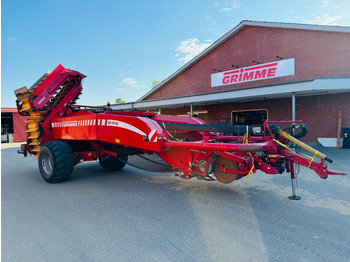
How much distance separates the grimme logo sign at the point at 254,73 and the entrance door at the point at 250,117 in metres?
2.08

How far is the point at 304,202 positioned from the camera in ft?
12.6

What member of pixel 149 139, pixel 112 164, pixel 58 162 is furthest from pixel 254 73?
pixel 58 162

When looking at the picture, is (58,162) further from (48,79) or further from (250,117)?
(250,117)

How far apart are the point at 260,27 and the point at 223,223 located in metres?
14.5

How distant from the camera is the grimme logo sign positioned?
13.4m

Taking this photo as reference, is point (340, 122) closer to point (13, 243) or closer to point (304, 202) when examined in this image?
point (304, 202)

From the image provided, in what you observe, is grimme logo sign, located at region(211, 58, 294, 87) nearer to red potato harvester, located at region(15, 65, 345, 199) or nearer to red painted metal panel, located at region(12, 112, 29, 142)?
red potato harvester, located at region(15, 65, 345, 199)

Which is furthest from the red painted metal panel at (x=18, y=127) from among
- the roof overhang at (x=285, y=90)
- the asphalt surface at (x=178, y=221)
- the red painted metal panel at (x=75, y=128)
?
the asphalt surface at (x=178, y=221)

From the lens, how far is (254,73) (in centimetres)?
1467

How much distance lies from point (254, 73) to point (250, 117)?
280cm

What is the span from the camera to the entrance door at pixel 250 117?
46.2 feet

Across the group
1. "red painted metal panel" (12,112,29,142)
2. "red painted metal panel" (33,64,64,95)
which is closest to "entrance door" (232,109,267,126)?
"red painted metal panel" (33,64,64,95)

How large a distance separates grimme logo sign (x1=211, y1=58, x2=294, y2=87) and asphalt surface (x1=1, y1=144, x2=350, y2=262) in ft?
32.1

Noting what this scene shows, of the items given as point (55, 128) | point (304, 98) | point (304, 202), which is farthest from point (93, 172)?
point (304, 98)
